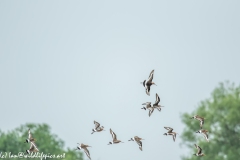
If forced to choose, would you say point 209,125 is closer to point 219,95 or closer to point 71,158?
point 219,95

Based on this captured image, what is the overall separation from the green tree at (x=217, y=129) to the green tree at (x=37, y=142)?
9.56 metres

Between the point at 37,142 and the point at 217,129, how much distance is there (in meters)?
14.8

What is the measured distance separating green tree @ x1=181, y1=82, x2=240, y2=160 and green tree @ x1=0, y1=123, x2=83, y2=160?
9.56m

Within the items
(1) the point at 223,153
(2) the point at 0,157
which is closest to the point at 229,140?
(1) the point at 223,153

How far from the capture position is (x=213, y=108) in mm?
84000

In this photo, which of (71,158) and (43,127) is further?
(43,127)

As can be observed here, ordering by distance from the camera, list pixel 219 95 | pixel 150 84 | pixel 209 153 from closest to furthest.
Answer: pixel 150 84
pixel 209 153
pixel 219 95

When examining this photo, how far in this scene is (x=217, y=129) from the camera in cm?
8150

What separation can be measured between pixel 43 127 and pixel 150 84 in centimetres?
3355

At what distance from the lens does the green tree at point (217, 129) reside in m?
80.5

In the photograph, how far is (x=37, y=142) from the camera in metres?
85.9

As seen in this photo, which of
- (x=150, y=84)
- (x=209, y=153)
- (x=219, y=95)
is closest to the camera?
(x=150, y=84)

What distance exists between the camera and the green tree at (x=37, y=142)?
85875 millimetres

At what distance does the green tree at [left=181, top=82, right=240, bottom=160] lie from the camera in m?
80.5
